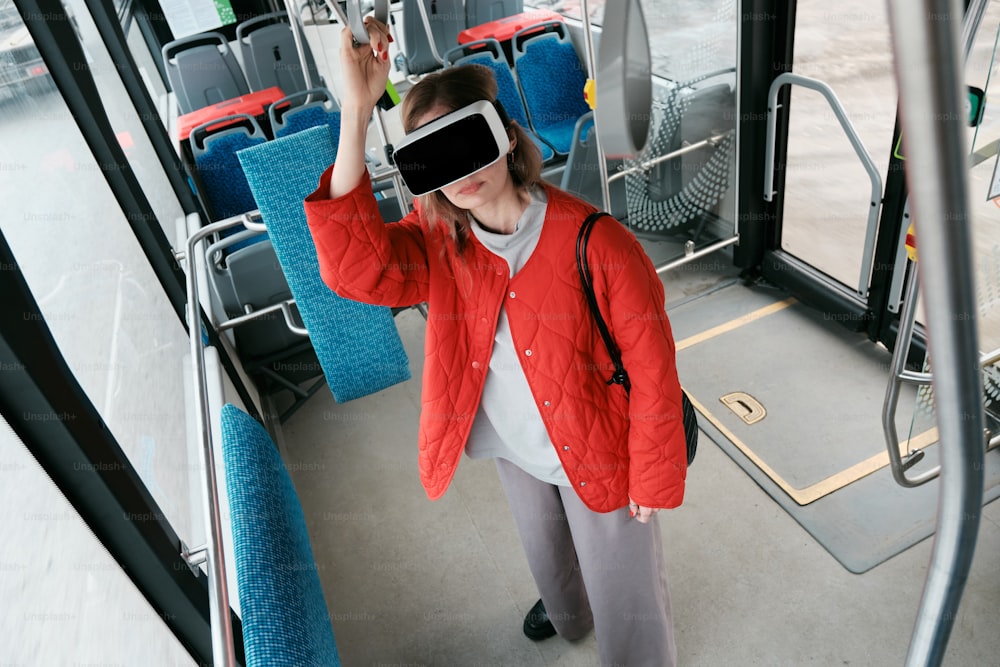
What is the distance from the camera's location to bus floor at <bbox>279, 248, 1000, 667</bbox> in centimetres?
226

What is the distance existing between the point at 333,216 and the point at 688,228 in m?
3.01

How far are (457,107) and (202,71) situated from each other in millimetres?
5864

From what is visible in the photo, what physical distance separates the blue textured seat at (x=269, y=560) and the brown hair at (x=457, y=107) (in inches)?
24.5

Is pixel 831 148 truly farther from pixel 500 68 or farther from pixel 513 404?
pixel 513 404

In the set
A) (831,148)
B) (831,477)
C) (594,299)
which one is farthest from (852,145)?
(594,299)

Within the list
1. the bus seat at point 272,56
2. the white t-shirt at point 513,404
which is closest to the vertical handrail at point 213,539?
the white t-shirt at point 513,404

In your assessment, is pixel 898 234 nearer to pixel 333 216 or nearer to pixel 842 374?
pixel 842 374

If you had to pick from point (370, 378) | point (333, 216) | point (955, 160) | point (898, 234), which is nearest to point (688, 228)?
point (898, 234)

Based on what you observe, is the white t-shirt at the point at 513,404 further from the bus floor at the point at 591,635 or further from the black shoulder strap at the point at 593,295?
the bus floor at the point at 591,635

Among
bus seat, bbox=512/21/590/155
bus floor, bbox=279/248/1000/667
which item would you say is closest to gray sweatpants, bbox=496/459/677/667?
bus floor, bbox=279/248/1000/667

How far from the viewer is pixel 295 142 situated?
2471mm

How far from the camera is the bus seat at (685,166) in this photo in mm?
3643

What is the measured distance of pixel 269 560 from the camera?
1.24m

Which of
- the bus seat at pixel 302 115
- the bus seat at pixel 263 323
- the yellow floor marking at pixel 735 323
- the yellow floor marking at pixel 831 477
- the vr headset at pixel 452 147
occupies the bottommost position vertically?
the yellow floor marking at pixel 831 477
